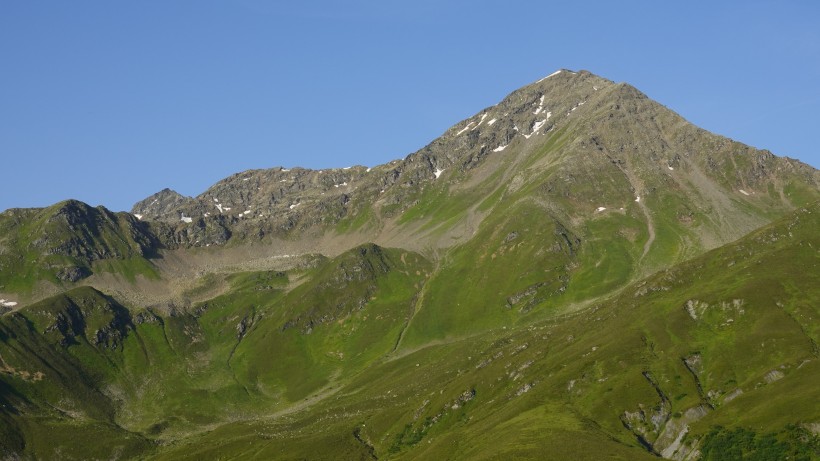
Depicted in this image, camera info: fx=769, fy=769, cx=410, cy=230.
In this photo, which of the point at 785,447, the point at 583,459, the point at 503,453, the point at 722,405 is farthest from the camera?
the point at 722,405

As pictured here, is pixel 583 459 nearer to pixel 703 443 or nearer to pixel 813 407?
pixel 703 443

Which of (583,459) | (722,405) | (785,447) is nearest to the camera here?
(785,447)

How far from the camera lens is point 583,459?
16000 cm

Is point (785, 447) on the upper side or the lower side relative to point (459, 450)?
lower

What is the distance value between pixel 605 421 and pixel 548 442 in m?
24.1

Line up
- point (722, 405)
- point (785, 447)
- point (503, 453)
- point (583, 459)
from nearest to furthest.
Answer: point (785, 447), point (583, 459), point (503, 453), point (722, 405)

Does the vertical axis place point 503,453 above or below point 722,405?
above

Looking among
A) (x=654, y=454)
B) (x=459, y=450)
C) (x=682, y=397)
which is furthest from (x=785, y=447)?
(x=459, y=450)

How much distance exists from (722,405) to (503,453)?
56.8 meters

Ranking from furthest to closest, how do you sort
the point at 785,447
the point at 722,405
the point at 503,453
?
1. the point at 722,405
2. the point at 503,453
3. the point at 785,447

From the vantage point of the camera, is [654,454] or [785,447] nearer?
[785,447]

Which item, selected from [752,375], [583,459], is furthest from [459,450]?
[752,375]

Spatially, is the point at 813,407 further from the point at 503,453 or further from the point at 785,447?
the point at 503,453

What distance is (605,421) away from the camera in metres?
190
